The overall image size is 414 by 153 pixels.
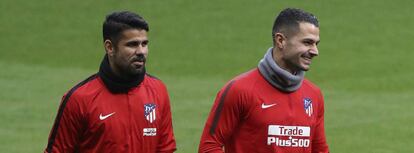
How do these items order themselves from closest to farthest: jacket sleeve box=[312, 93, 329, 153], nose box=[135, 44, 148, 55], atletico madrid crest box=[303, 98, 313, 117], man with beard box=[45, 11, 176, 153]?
nose box=[135, 44, 148, 55], man with beard box=[45, 11, 176, 153], atletico madrid crest box=[303, 98, 313, 117], jacket sleeve box=[312, 93, 329, 153]

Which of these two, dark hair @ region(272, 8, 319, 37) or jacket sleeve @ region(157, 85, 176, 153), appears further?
jacket sleeve @ region(157, 85, 176, 153)

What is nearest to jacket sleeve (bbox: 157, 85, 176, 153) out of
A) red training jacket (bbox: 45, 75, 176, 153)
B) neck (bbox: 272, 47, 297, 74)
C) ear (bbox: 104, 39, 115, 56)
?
red training jacket (bbox: 45, 75, 176, 153)

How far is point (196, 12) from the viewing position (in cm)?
2458

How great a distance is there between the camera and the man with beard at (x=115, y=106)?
628 cm

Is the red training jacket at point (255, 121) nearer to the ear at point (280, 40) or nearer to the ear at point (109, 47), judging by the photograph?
the ear at point (280, 40)

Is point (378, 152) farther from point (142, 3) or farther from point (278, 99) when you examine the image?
point (142, 3)

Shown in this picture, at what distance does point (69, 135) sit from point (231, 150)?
1006mm

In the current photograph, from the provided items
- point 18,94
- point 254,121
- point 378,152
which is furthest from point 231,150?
point 18,94

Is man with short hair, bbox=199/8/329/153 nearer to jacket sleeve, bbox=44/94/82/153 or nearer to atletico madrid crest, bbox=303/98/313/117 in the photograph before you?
atletico madrid crest, bbox=303/98/313/117

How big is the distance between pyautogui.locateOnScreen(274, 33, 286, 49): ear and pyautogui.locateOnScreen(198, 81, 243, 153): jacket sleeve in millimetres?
385

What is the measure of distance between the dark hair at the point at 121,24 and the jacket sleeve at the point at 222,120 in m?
0.65

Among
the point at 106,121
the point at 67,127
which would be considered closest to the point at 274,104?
the point at 106,121

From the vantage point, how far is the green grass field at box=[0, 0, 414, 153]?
1486 centimetres

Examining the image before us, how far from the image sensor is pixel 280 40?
640 cm
